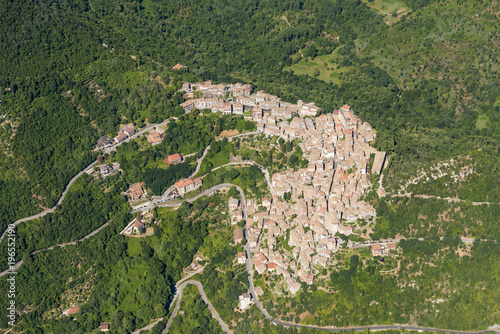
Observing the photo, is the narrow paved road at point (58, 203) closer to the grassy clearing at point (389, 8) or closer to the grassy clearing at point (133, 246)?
the grassy clearing at point (133, 246)

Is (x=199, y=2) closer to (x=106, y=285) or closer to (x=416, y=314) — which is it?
(x=106, y=285)

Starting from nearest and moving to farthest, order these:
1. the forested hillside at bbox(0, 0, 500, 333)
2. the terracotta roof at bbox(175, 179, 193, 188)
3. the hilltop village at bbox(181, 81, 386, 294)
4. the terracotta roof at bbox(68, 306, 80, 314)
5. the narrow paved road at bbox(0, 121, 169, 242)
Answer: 1. the terracotta roof at bbox(68, 306, 80, 314)
2. the hilltop village at bbox(181, 81, 386, 294)
3. the forested hillside at bbox(0, 0, 500, 333)
4. the narrow paved road at bbox(0, 121, 169, 242)
5. the terracotta roof at bbox(175, 179, 193, 188)

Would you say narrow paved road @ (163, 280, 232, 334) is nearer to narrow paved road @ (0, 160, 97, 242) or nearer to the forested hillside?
the forested hillside

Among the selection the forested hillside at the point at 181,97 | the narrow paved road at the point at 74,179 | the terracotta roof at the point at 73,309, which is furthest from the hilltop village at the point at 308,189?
the terracotta roof at the point at 73,309

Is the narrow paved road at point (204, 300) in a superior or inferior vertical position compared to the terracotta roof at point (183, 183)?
inferior

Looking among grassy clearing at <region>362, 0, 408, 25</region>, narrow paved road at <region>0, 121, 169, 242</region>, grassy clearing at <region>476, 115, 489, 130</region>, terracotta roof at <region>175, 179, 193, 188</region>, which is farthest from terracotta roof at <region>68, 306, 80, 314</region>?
grassy clearing at <region>362, 0, 408, 25</region>

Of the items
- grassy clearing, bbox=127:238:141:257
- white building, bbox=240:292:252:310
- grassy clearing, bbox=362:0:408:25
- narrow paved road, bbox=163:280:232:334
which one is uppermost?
grassy clearing, bbox=362:0:408:25

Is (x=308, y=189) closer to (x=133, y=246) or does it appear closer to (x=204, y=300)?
(x=204, y=300)

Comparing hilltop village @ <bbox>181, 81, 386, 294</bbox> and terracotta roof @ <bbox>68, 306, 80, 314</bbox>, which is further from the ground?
hilltop village @ <bbox>181, 81, 386, 294</bbox>
